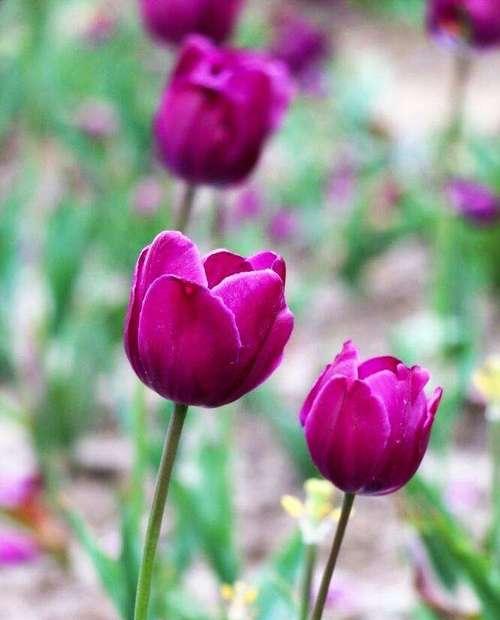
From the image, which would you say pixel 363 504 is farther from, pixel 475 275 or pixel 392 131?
pixel 392 131

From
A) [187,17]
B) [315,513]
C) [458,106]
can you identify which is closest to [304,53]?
[458,106]

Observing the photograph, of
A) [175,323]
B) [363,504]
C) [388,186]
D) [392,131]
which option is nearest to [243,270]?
[175,323]

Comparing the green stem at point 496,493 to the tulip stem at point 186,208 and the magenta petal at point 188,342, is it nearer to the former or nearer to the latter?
the tulip stem at point 186,208

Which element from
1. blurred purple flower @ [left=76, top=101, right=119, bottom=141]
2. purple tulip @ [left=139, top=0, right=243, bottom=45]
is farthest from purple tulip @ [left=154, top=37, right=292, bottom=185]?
blurred purple flower @ [left=76, top=101, right=119, bottom=141]

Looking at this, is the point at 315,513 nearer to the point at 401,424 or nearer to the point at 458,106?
the point at 401,424

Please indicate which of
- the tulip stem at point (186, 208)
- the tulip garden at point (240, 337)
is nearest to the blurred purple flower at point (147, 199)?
the tulip garden at point (240, 337)

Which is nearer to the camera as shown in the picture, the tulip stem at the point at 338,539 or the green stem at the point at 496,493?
the tulip stem at the point at 338,539

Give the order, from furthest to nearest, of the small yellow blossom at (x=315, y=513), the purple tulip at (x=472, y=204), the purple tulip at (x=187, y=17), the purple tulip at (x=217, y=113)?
the purple tulip at (x=472, y=204) → the purple tulip at (x=187, y=17) → the purple tulip at (x=217, y=113) → the small yellow blossom at (x=315, y=513)
